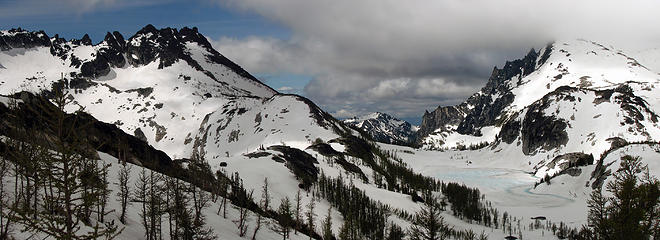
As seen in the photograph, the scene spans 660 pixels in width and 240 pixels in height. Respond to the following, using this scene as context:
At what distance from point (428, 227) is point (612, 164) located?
503 feet

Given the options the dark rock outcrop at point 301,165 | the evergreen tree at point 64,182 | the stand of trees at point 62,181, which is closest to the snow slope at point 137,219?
the stand of trees at point 62,181

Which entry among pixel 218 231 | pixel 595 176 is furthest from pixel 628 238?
pixel 595 176

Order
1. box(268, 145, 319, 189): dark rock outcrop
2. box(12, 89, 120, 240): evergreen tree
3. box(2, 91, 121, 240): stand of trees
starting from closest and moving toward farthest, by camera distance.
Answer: box(12, 89, 120, 240): evergreen tree, box(2, 91, 121, 240): stand of trees, box(268, 145, 319, 189): dark rock outcrop

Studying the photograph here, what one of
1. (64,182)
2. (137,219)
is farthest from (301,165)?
(64,182)

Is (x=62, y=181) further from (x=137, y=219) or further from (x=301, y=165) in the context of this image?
(x=301, y=165)

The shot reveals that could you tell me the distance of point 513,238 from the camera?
130 m

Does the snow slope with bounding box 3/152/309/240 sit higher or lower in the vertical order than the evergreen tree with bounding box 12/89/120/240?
lower

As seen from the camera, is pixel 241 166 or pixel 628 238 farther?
pixel 241 166

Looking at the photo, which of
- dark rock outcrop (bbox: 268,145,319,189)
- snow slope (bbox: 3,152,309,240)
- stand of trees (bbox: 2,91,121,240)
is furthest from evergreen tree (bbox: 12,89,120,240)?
dark rock outcrop (bbox: 268,145,319,189)

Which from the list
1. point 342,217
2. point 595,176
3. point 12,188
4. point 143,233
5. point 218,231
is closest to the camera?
point 12,188

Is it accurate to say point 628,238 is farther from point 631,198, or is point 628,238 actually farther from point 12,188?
point 12,188

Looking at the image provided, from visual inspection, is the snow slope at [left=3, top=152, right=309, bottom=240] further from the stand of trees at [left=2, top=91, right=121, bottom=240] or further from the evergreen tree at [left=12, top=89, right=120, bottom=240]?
the evergreen tree at [left=12, top=89, right=120, bottom=240]

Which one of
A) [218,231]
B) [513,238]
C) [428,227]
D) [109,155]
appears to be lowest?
[513,238]

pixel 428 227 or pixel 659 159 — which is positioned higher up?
pixel 659 159
